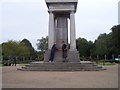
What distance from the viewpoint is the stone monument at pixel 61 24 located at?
33.2 meters

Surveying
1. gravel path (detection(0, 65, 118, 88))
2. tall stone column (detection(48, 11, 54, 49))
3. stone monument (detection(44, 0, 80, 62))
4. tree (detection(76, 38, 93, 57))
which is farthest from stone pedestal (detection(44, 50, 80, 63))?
tree (detection(76, 38, 93, 57))

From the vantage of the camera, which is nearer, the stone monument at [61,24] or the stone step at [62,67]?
the stone step at [62,67]

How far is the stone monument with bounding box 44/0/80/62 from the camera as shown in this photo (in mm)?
33231

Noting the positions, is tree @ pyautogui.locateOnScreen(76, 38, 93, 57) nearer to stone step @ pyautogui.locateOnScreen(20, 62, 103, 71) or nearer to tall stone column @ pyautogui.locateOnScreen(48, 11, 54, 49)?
tall stone column @ pyautogui.locateOnScreen(48, 11, 54, 49)

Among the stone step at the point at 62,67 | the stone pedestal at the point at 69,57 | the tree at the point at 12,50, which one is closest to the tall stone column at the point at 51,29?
the stone pedestal at the point at 69,57

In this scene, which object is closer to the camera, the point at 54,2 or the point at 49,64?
the point at 49,64

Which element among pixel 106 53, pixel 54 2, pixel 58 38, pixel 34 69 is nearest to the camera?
Result: pixel 34 69

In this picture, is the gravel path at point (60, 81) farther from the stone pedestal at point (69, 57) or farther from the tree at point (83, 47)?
the tree at point (83, 47)

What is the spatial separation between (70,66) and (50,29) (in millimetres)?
7395

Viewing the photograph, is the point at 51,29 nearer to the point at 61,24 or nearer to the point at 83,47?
the point at 61,24

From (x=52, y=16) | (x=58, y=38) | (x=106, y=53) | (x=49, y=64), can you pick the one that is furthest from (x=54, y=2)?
(x=106, y=53)

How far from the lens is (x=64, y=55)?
31484 millimetres

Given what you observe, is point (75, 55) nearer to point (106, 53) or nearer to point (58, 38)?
point (58, 38)

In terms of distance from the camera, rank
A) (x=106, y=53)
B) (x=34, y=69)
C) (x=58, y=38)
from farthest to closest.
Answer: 1. (x=106, y=53)
2. (x=58, y=38)
3. (x=34, y=69)
